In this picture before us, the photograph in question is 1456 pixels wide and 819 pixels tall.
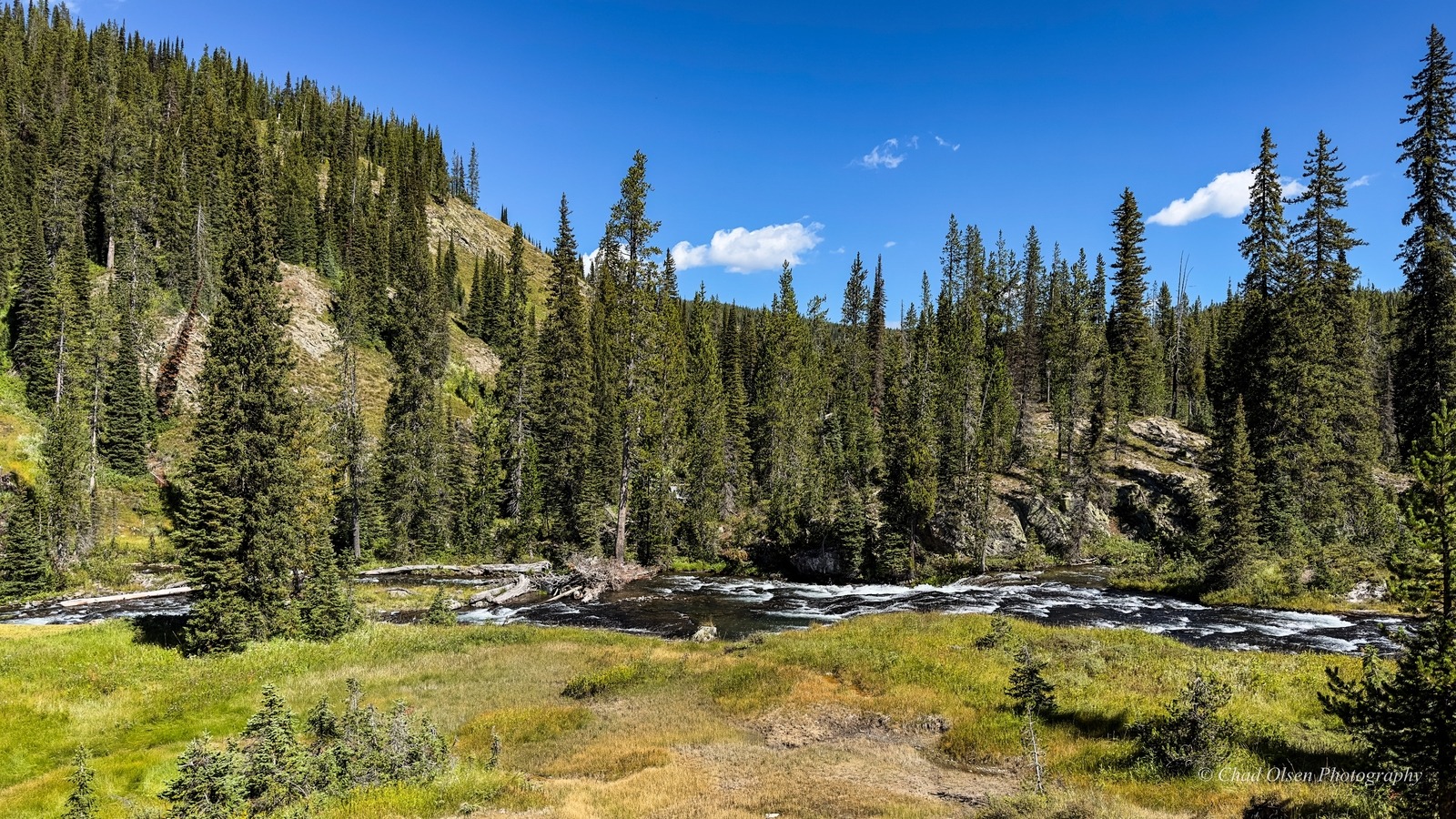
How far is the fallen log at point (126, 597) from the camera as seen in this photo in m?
40.2

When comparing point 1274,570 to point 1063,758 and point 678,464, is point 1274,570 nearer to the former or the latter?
point 1063,758

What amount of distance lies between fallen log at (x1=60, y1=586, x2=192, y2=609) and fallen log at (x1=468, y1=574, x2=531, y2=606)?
16.5 m

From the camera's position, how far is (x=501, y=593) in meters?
44.0

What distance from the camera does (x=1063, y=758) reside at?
49.3 ft

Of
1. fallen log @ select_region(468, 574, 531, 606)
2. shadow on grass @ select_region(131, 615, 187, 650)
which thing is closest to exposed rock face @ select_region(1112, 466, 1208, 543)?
fallen log @ select_region(468, 574, 531, 606)

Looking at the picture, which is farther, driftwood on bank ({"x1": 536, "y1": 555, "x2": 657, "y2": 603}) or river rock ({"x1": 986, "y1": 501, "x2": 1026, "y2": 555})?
river rock ({"x1": 986, "y1": 501, "x2": 1026, "y2": 555})

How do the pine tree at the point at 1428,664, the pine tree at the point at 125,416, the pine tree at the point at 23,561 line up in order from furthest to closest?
the pine tree at the point at 125,416, the pine tree at the point at 23,561, the pine tree at the point at 1428,664

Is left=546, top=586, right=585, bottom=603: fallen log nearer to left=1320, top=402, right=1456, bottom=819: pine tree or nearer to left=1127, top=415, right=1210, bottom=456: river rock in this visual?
left=1320, top=402, right=1456, bottom=819: pine tree

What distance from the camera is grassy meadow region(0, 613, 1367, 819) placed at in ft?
41.5

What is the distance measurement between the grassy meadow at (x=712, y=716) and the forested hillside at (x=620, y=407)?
5186mm

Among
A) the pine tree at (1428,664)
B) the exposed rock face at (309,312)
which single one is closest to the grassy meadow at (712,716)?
the pine tree at (1428,664)

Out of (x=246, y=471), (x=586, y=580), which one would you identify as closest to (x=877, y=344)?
(x=586, y=580)

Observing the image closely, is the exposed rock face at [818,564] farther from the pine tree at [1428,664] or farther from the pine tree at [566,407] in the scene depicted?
the pine tree at [1428,664]

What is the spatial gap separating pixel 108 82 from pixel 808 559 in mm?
146502
